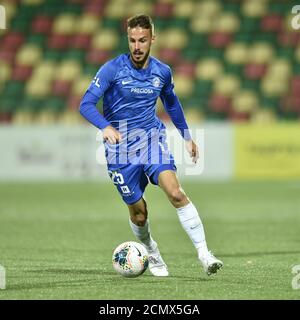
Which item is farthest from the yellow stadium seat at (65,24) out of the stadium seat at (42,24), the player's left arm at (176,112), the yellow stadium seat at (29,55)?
the player's left arm at (176,112)

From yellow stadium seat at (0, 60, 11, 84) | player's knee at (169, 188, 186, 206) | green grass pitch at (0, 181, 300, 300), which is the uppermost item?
yellow stadium seat at (0, 60, 11, 84)

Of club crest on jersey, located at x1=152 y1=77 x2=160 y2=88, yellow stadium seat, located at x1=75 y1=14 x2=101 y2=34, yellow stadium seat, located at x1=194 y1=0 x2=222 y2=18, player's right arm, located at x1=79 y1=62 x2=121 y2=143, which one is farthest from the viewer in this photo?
yellow stadium seat, located at x1=75 y1=14 x2=101 y2=34

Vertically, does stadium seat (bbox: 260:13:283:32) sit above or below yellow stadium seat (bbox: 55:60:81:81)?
above

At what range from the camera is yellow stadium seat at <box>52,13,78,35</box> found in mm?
25000

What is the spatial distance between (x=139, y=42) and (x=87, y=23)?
58.6 feet

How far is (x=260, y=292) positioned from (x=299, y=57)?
16.8 m

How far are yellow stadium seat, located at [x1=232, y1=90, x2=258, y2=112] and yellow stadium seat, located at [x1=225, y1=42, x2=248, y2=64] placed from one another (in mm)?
1102

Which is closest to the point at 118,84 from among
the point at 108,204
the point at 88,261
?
the point at 88,261

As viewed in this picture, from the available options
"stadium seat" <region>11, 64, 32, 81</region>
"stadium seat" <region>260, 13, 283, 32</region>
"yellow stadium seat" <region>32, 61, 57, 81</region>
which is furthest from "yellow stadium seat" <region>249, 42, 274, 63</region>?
"stadium seat" <region>11, 64, 32, 81</region>

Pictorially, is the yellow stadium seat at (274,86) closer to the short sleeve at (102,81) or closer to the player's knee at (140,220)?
the player's knee at (140,220)

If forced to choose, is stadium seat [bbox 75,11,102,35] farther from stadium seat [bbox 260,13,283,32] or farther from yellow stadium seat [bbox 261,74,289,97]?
yellow stadium seat [bbox 261,74,289,97]

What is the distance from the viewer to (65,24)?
82.1 ft

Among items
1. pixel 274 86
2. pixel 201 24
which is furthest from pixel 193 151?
pixel 201 24

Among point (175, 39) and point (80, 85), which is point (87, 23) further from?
point (175, 39)
